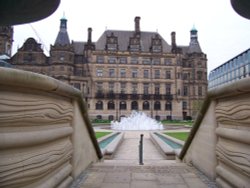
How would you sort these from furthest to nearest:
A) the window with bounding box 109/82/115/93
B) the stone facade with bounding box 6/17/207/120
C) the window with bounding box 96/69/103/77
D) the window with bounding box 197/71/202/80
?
the window with bounding box 197/71/202/80
the window with bounding box 109/82/115/93
the window with bounding box 96/69/103/77
the stone facade with bounding box 6/17/207/120

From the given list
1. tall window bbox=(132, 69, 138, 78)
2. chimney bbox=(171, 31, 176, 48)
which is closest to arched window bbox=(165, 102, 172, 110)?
tall window bbox=(132, 69, 138, 78)

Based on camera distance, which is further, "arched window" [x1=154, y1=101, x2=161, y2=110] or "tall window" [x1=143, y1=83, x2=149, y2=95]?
"tall window" [x1=143, y1=83, x2=149, y2=95]

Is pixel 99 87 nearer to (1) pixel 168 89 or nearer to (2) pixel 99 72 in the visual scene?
(2) pixel 99 72

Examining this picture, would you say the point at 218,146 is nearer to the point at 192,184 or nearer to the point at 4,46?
the point at 192,184

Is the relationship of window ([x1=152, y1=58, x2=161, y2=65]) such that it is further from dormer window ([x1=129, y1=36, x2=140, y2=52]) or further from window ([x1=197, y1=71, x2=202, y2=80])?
window ([x1=197, y1=71, x2=202, y2=80])

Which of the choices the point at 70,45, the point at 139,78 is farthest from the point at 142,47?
the point at 70,45

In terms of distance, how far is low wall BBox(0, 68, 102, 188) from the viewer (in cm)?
252

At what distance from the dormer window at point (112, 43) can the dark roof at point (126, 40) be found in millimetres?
1483

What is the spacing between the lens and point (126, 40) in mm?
70812

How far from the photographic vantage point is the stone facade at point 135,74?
65.4m

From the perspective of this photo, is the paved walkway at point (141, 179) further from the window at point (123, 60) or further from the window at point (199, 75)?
the window at point (199, 75)

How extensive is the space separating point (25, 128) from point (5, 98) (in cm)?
53

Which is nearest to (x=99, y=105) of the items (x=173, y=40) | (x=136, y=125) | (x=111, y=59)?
(x=111, y=59)

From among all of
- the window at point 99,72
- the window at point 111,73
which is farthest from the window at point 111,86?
the window at point 99,72
